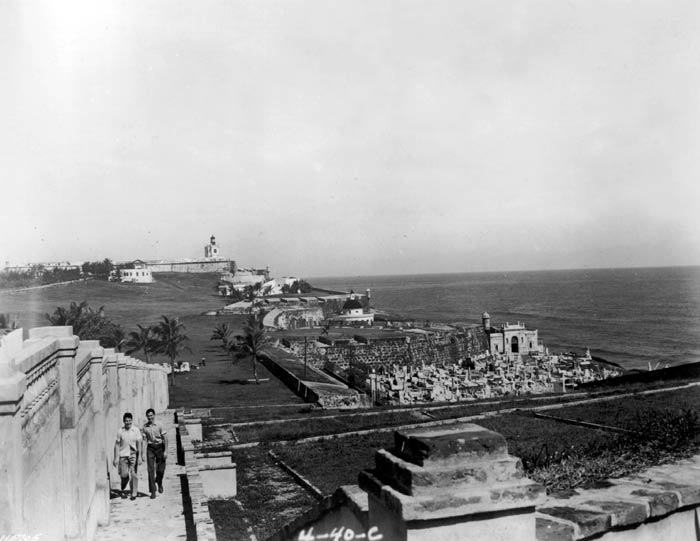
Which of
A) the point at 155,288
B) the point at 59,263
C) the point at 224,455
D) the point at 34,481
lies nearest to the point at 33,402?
the point at 34,481

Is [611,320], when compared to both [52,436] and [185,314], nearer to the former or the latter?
[185,314]

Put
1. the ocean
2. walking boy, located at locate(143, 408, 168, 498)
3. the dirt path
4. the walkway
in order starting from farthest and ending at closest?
the ocean → the dirt path → walking boy, located at locate(143, 408, 168, 498) → the walkway

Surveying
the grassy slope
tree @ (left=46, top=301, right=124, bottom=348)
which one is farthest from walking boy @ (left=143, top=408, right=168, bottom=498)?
tree @ (left=46, top=301, right=124, bottom=348)

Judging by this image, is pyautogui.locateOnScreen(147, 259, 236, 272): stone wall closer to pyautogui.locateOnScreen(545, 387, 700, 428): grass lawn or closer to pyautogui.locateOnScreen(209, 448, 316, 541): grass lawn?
pyautogui.locateOnScreen(545, 387, 700, 428): grass lawn

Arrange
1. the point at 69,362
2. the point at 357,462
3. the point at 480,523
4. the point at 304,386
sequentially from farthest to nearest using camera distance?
the point at 304,386 → the point at 357,462 → the point at 69,362 → the point at 480,523

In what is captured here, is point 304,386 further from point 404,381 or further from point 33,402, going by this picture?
point 33,402

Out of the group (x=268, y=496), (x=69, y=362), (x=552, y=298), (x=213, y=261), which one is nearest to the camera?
(x=69, y=362)
